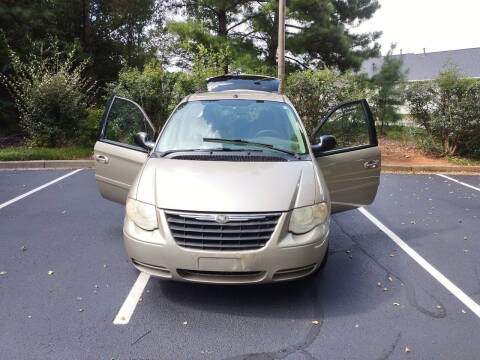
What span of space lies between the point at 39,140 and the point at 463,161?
10994mm

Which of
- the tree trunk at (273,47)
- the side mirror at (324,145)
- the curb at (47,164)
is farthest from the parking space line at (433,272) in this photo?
the tree trunk at (273,47)

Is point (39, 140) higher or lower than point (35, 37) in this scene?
lower

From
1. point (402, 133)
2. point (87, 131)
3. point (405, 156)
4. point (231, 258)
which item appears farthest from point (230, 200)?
point (402, 133)

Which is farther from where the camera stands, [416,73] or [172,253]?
[416,73]

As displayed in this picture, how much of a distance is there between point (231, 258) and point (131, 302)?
41.5 inches

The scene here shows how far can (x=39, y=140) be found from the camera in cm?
1169

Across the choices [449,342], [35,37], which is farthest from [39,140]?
[449,342]

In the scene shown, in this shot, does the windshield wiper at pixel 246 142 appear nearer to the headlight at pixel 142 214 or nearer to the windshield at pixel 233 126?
the windshield at pixel 233 126

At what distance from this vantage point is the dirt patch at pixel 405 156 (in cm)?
1090

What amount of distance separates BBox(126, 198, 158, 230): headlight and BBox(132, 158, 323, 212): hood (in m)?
0.06

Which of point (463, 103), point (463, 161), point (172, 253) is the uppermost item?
point (463, 103)

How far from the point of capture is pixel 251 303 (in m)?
3.57

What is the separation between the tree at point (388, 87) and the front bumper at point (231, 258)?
15.4m

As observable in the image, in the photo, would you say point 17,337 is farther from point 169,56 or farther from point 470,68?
point 470,68
